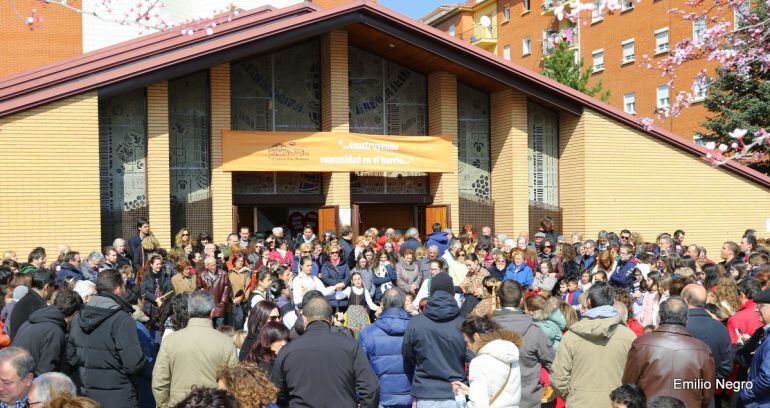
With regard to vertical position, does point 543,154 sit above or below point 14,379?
above

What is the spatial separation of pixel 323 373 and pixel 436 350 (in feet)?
3.94

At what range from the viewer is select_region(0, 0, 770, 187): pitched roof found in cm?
1622

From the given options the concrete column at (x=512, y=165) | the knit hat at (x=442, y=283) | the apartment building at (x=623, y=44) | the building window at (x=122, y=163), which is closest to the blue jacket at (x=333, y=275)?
the knit hat at (x=442, y=283)

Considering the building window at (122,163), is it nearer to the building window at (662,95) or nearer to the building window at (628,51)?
the building window at (662,95)

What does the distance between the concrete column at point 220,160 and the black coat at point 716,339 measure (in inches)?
540

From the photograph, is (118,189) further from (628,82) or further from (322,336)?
(628,82)

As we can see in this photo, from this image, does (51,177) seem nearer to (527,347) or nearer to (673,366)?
(527,347)

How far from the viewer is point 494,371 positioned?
18.5 feet

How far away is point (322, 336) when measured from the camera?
5.63m

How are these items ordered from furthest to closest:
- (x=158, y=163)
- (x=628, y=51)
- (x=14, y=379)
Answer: (x=628, y=51)
(x=158, y=163)
(x=14, y=379)

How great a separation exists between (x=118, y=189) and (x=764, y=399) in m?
15.1

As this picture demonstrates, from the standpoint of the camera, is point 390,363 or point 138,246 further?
point 138,246

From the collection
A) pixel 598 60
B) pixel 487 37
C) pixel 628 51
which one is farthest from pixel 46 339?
pixel 487 37

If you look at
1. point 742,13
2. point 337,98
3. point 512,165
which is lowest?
point 512,165
